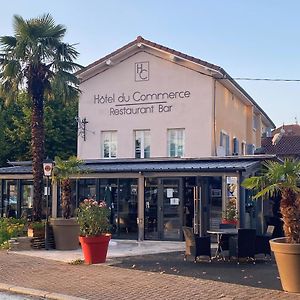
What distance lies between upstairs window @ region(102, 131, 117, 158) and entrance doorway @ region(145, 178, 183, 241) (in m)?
4.46

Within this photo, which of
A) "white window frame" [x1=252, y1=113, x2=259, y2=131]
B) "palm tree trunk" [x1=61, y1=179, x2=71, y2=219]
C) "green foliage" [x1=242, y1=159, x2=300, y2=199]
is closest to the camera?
"green foliage" [x1=242, y1=159, x2=300, y2=199]

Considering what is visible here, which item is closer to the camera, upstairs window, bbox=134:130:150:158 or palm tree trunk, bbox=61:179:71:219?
palm tree trunk, bbox=61:179:71:219

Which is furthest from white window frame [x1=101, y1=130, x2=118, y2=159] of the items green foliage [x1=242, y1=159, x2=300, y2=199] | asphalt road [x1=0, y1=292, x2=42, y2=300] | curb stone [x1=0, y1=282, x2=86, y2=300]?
green foliage [x1=242, y1=159, x2=300, y2=199]

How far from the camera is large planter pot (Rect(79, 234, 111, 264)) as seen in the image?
14.0 m

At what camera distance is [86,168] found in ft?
72.4

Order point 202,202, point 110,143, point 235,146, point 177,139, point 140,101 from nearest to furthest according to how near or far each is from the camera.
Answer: point 202,202 → point 177,139 → point 140,101 → point 110,143 → point 235,146

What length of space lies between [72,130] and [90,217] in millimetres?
24882

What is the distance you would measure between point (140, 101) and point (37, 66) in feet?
19.9

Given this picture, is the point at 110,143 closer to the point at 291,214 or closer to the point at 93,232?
the point at 93,232

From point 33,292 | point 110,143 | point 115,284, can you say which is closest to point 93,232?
point 115,284

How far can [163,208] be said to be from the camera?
68.5ft

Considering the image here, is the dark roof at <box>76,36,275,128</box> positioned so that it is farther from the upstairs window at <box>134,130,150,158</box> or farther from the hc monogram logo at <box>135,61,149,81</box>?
the upstairs window at <box>134,130,150,158</box>

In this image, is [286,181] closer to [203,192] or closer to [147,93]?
[203,192]

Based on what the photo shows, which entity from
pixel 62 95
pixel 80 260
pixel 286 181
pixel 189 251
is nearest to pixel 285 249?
pixel 286 181
